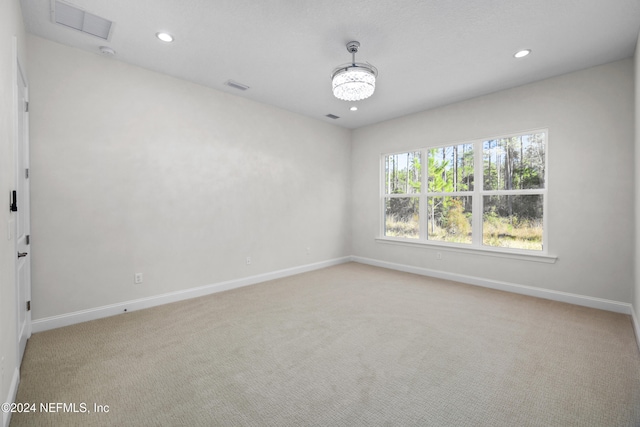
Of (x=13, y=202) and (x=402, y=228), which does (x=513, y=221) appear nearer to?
(x=402, y=228)

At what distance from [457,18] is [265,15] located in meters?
1.68

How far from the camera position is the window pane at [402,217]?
210 inches

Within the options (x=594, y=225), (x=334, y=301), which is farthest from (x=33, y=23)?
(x=594, y=225)

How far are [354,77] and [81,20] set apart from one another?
251cm

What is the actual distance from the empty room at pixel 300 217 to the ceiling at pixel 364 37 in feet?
0.09

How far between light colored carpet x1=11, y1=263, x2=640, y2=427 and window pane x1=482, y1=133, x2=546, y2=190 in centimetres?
164

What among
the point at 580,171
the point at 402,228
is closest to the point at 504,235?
the point at 580,171

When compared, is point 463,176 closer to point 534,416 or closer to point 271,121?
point 271,121

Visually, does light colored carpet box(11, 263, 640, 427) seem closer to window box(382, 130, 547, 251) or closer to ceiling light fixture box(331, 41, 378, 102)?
window box(382, 130, 547, 251)

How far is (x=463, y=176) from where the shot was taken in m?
4.70

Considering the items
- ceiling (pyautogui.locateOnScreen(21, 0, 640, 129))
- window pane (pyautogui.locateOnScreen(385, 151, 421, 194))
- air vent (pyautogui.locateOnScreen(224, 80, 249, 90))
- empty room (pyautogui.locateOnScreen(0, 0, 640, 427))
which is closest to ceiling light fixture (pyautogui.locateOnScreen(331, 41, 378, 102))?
empty room (pyautogui.locateOnScreen(0, 0, 640, 427))

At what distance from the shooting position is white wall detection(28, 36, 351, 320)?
114 inches

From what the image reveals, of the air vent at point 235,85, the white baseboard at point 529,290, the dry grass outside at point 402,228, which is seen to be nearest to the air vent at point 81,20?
the air vent at point 235,85

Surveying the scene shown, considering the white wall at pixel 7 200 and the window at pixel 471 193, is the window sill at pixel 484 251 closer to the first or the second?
the window at pixel 471 193
